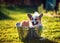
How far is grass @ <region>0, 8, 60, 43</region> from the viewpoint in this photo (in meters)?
2.17

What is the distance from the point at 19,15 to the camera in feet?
7.22

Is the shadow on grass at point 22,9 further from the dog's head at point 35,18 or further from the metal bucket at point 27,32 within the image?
the metal bucket at point 27,32

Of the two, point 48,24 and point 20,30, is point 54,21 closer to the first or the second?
point 48,24

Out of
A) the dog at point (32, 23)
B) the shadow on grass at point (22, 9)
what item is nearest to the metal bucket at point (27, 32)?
the dog at point (32, 23)

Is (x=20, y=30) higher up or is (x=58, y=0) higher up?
(x=58, y=0)

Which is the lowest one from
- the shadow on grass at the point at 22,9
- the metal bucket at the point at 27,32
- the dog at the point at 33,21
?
the metal bucket at the point at 27,32

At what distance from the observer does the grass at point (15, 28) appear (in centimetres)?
217

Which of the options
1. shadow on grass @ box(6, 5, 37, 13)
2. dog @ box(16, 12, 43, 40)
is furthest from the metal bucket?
shadow on grass @ box(6, 5, 37, 13)

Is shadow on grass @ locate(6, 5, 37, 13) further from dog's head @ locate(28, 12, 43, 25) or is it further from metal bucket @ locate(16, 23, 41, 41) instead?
metal bucket @ locate(16, 23, 41, 41)

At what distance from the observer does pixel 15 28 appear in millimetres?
2207

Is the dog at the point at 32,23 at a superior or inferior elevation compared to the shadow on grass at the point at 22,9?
inferior

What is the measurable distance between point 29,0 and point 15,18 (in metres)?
0.28

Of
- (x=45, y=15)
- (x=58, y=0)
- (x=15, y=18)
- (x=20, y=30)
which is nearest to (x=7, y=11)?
(x=15, y=18)

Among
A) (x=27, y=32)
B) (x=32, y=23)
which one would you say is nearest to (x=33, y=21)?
(x=32, y=23)
